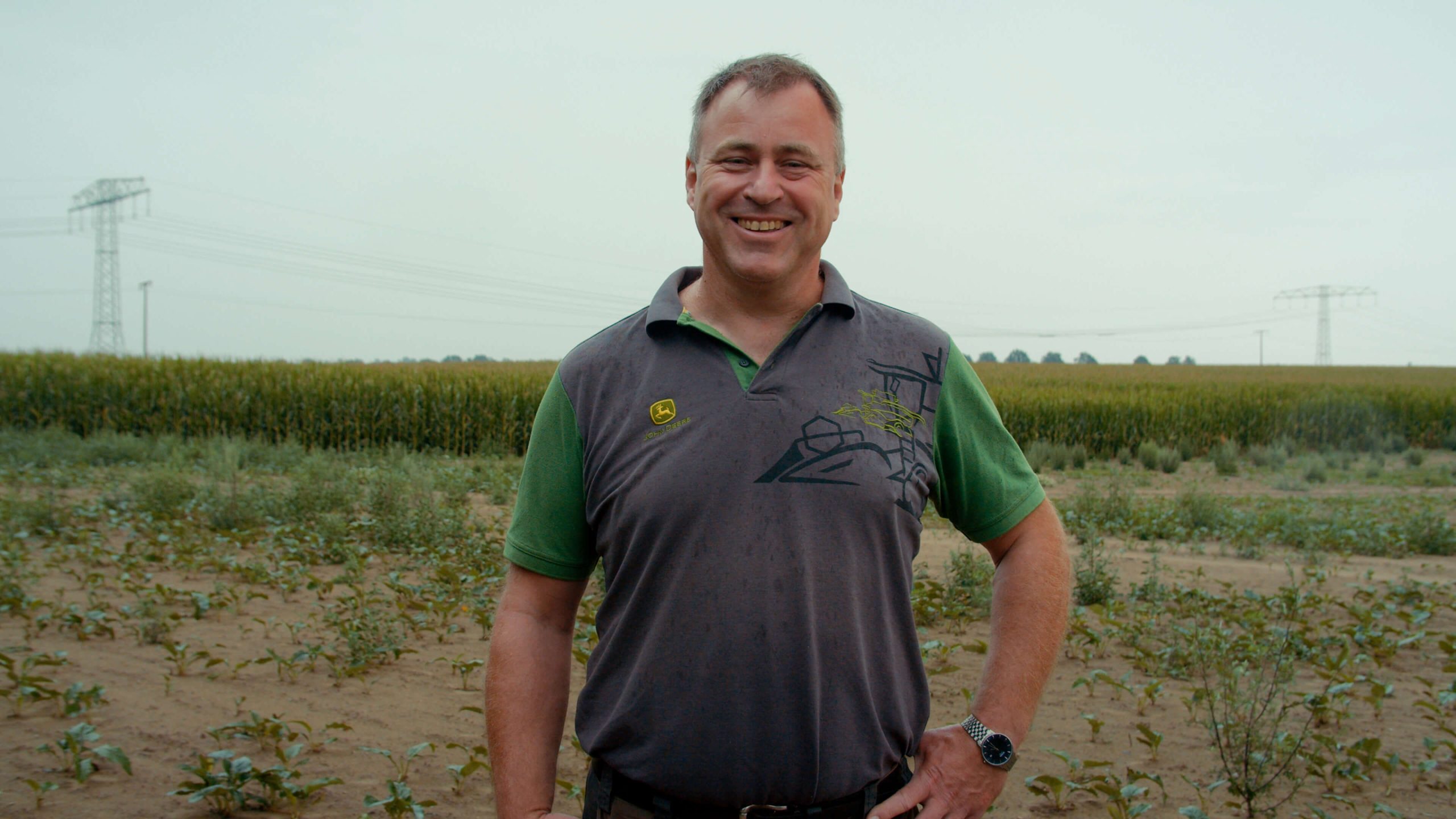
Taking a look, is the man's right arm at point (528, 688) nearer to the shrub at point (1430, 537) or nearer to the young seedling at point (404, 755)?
the young seedling at point (404, 755)

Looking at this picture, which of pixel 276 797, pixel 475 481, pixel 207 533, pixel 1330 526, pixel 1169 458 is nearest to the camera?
pixel 276 797

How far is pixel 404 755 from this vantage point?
3473mm

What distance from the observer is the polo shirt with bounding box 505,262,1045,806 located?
1.47m

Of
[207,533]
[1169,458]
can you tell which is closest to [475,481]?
[207,533]

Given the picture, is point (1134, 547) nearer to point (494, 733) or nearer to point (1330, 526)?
point (1330, 526)

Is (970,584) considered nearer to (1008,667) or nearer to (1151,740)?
(1151,740)

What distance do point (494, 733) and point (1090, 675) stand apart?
368cm

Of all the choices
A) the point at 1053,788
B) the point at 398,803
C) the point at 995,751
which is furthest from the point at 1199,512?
the point at 995,751

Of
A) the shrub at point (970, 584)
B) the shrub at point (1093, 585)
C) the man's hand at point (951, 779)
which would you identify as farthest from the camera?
the shrub at point (1093, 585)

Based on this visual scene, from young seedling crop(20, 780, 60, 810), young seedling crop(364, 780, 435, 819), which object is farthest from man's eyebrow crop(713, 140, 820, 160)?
young seedling crop(20, 780, 60, 810)

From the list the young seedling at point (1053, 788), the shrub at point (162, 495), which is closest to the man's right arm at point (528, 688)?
the young seedling at point (1053, 788)

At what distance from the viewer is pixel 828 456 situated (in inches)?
59.6

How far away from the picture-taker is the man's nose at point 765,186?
1606 mm

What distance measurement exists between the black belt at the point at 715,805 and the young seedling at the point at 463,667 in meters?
2.56
